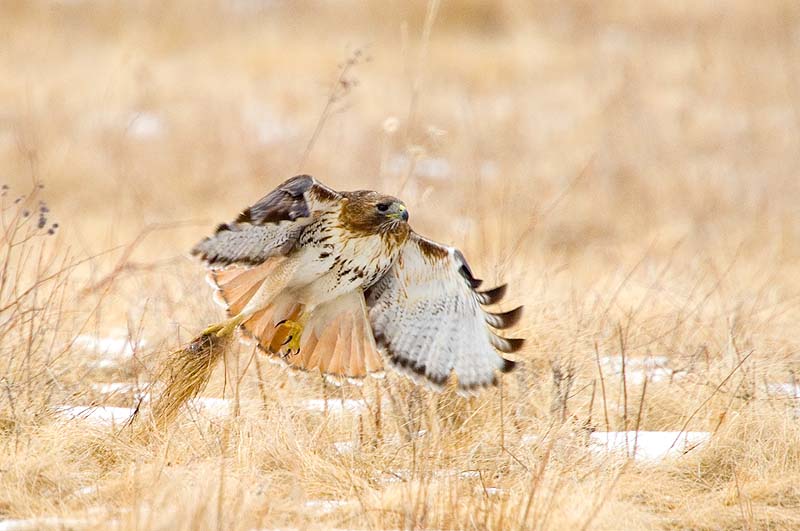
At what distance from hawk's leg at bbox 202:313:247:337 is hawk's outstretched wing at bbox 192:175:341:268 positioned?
0.21 metres

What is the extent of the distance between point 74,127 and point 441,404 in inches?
322

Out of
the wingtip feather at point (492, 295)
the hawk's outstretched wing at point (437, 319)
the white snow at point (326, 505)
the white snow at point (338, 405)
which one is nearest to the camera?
the white snow at point (326, 505)

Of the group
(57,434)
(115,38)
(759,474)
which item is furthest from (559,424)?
(115,38)

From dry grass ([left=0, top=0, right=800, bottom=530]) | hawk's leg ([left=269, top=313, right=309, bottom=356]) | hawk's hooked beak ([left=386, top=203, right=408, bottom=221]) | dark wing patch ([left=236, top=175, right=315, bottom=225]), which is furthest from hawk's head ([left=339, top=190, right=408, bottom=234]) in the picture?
dry grass ([left=0, top=0, right=800, bottom=530])

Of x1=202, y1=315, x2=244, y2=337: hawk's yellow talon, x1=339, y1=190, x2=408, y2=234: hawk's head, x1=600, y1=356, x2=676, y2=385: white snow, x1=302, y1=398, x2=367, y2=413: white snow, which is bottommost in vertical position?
x1=302, y1=398, x2=367, y2=413: white snow

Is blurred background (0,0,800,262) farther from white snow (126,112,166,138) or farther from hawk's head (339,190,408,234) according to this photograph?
A: hawk's head (339,190,408,234)

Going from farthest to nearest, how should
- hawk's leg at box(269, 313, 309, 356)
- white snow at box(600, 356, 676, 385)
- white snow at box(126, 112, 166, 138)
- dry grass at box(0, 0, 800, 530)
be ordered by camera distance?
white snow at box(126, 112, 166, 138)
white snow at box(600, 356, 676, 385)
hawk's leg at box(269, 313, 309, 356)
dry grass at box(0, 0, 800, 530)

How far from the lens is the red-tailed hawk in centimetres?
371

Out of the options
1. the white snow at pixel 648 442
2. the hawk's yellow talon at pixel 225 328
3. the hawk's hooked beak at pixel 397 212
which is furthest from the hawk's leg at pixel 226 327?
the white snow at pixel 648 442

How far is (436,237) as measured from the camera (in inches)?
343

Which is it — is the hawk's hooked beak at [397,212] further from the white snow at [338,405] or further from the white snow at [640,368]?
the white snow at [640,368]

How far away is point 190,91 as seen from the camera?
12.4 m

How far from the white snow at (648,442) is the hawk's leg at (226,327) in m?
1.34

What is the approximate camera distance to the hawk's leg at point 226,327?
3740mm
